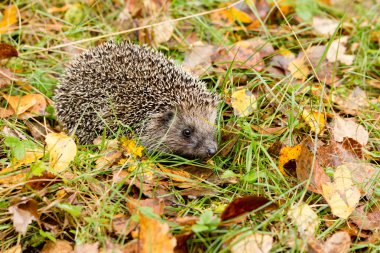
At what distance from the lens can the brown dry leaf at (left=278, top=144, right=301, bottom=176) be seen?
13.5 ft

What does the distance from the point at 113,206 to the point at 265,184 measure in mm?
1145

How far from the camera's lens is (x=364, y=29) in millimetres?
6133

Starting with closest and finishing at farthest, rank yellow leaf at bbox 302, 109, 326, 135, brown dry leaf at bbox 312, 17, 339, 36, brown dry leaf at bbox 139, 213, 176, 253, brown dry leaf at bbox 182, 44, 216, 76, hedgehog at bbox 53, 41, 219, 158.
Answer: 1. brown dry leaf at bbox 139, 213, 176, 253
2. yellow leaf at bbox 302, 109, 326, 135
3. hedgehog at bbox 53, 41, 219, 158
4. brown dry leaf at bbox 182, 44, 216, 76
5. brown dry leaf at bbox 312, 17, 339, 36

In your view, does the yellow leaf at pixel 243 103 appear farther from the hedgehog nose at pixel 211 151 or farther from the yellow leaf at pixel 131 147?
the yellow leaf at pixel 131 147

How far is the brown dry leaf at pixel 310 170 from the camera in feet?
12.5

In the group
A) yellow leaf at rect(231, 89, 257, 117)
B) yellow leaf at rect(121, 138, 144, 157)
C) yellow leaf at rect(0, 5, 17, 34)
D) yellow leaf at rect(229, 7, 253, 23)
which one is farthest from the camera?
yellow leaf at rect(229, 7, 253, 23)

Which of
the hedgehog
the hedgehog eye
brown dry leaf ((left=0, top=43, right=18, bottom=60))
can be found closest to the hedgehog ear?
the hedgehog

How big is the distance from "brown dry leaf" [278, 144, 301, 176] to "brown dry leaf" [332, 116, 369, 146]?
0.60 metres

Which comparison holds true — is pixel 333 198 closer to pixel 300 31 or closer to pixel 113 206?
pixel 113 206

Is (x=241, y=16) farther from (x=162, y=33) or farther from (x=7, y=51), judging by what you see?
(x=7, y=51)

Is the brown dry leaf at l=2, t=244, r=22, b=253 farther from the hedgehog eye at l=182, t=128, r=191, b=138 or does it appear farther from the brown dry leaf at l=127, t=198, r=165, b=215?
the hedgehog eye at l=182, t=128, r=191, b=138

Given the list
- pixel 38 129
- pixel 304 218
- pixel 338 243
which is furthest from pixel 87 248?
pixel 38 129

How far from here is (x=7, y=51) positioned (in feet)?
16.4

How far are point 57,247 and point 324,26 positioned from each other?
4.44 metres
